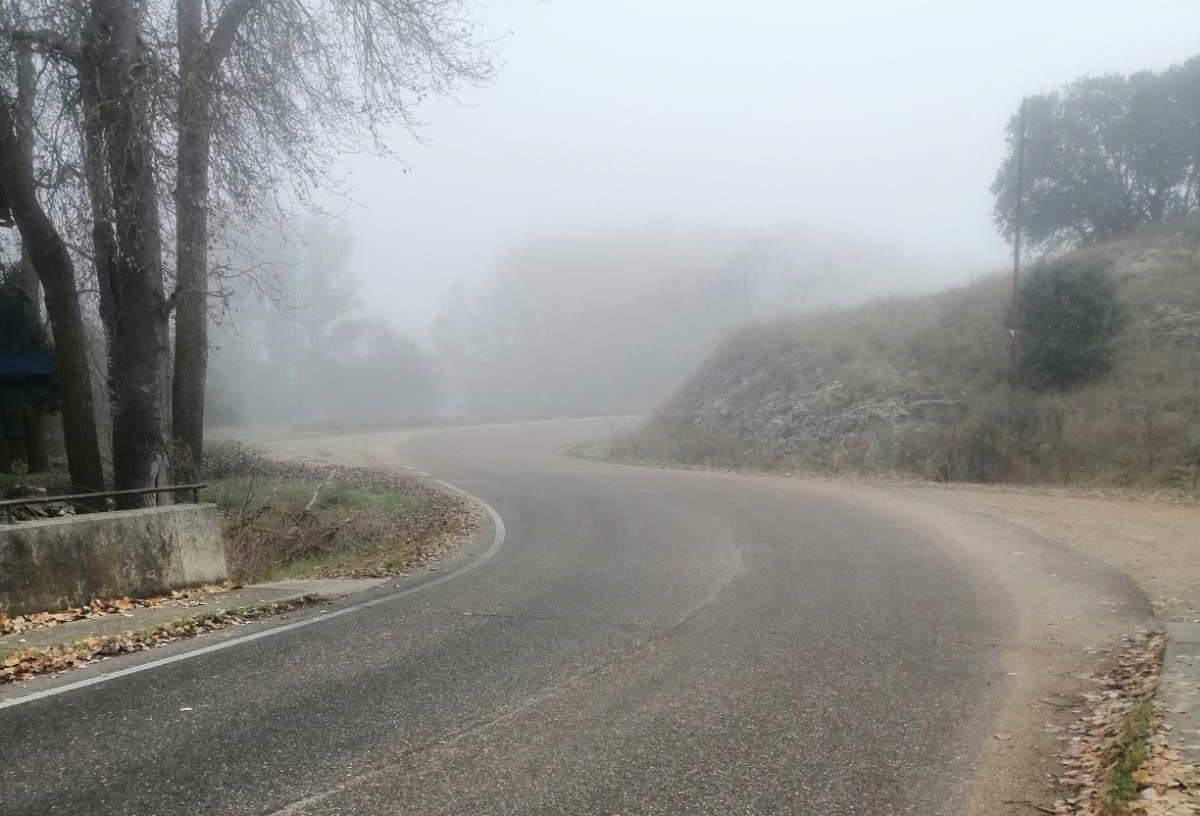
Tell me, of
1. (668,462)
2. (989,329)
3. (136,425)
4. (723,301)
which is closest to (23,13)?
(136,425)

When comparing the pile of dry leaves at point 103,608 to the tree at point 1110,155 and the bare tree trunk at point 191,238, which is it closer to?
the bare tree trunk at point 191,238

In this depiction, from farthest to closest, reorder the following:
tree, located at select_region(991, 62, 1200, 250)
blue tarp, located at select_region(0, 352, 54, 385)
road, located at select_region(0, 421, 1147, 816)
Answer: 1. tree, located at select_region(991, 62, 1200, 250)
2. blue tarp, located at select_region(0, 352, 54, 385)
3. road, located at select_region(0, 421, 1147, 816)

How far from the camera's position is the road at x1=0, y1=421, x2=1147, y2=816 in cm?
450

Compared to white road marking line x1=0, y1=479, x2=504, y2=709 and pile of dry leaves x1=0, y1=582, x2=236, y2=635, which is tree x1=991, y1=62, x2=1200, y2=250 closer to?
white road marking line x1=0, y1=479, x2=504, y2=709

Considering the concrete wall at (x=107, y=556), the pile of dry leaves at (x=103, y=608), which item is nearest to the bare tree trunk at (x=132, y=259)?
the concrete wall at (x=107, y=556)

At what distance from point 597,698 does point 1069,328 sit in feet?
74.0

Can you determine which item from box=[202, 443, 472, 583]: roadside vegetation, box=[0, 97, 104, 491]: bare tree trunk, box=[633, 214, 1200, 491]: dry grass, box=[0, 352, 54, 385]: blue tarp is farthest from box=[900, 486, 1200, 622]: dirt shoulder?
box=[0, 352, 54, 385]: blue tarp

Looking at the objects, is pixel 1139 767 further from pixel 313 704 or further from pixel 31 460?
pixel 31 460

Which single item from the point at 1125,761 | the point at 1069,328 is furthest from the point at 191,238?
the point at 1069,328

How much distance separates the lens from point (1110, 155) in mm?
38531

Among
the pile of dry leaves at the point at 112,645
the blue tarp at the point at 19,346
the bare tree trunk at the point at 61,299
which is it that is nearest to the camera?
the pile of dry leaves at the point at 112,645

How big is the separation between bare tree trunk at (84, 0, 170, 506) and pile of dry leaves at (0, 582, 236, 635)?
109 inches

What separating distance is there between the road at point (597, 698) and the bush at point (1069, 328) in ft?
48.9

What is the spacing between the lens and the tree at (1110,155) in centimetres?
3728
